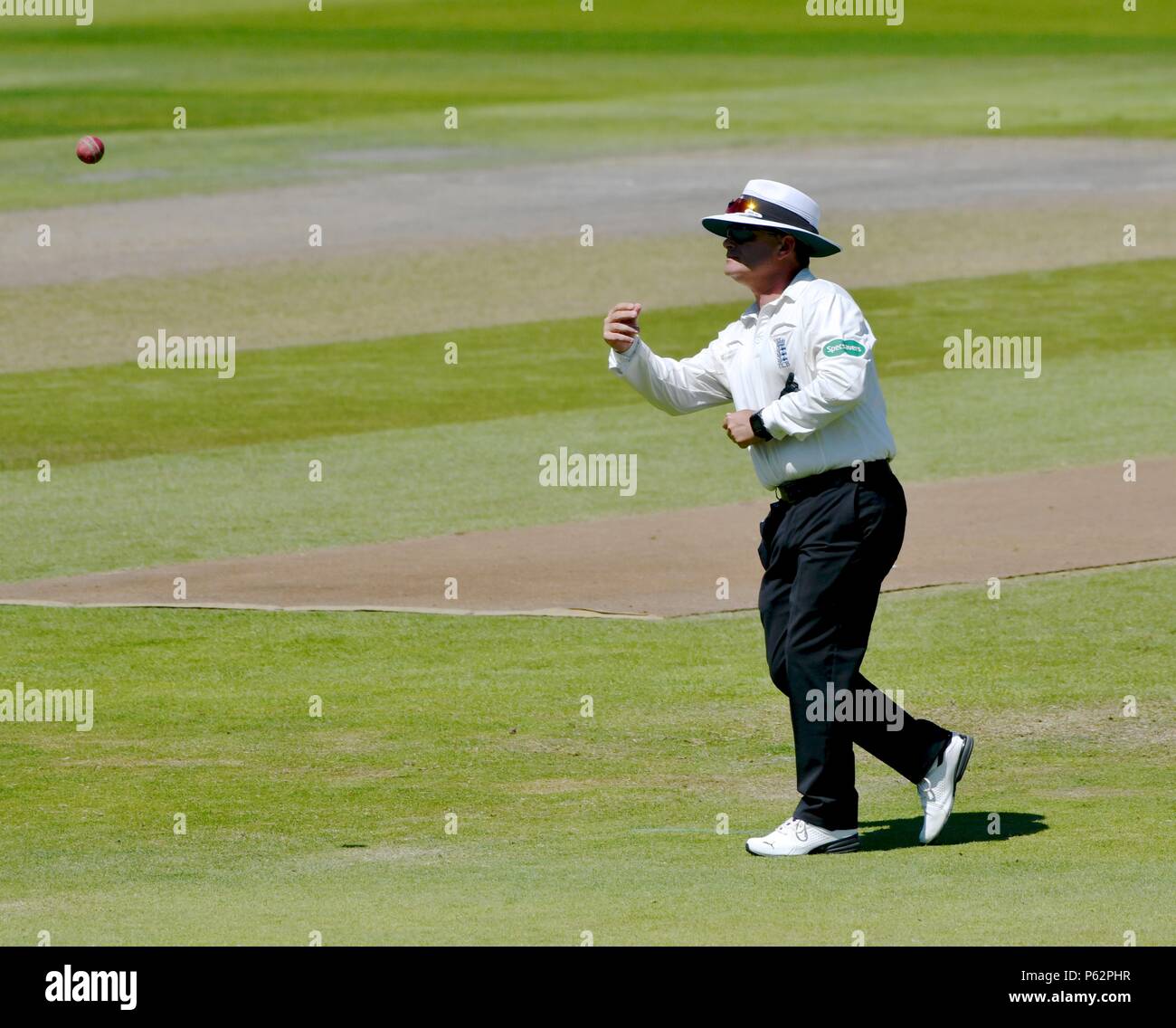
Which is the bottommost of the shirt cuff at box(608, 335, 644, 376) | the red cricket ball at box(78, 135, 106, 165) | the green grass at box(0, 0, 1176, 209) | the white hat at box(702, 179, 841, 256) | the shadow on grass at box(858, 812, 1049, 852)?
the shadow on grass at box(858, 812, 1049, 852)

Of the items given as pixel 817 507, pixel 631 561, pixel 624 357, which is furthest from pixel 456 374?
pixel 817 507

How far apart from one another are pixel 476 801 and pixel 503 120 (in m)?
34.0

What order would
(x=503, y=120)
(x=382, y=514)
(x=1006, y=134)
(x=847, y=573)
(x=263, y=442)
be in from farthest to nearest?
(x=503, y=120) → (x=1006, y=134) → (x=263, y=442) → (x=382, y=514) → (x=847, y=573)

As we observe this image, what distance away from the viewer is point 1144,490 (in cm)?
1519

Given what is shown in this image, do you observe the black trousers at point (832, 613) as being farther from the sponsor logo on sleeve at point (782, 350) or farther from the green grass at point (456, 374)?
the green grass at point (456, 374)

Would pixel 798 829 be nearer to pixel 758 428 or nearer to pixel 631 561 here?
pixel 758 428

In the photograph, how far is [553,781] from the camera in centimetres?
911

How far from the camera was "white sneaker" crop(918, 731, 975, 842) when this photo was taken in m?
8.01

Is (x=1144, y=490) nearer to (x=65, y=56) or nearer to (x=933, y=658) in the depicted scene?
(x=933, y=658)

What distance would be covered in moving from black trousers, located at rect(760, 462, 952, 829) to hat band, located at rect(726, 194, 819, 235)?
2.99ft

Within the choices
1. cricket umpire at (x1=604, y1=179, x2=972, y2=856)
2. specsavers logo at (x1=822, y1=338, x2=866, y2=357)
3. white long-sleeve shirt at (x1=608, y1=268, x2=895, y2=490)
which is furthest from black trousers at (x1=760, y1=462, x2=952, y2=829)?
specsavers logo at (x1=822, y1=338, x2=866, y2=357)

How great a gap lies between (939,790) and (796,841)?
1.81 ft

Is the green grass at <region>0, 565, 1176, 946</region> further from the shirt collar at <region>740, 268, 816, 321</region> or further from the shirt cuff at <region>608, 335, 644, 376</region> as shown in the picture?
the shirt collar at <region>740, 268, 816, 321</region>
